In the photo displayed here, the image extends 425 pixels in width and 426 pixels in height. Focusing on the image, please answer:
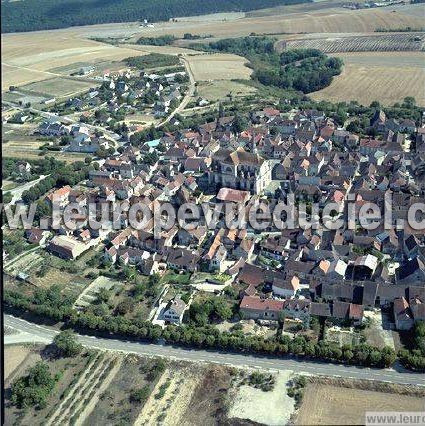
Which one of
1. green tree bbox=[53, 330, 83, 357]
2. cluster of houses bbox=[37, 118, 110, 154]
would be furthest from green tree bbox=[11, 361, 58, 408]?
cluster of houses bbox=[37, 118, 110, 154]

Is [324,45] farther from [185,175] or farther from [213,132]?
[185,175]

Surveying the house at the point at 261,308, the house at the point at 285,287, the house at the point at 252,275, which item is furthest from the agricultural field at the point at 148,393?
the house at the point at 252,275

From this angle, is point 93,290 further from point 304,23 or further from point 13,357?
point 304,23

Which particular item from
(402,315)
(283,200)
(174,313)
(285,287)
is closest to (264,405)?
(174,313)

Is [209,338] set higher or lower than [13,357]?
higher

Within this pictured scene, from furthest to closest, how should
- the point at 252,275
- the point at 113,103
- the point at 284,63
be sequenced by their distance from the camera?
the point at 284,63
the point at 113,103
the point at 252,275

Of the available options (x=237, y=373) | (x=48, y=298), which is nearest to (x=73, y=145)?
(x=48, y=298)

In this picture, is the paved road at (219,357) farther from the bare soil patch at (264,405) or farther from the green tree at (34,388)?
the green tree at (34,388)
